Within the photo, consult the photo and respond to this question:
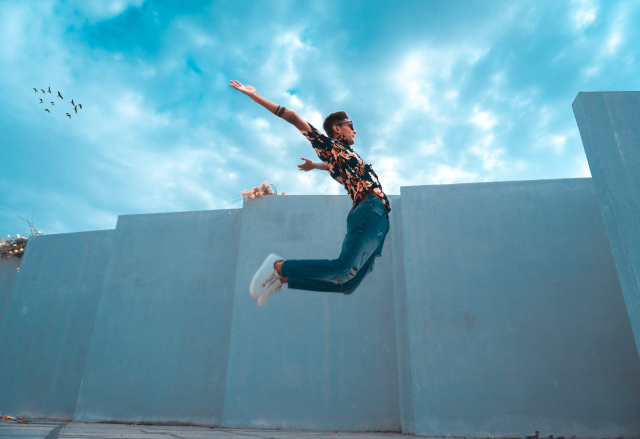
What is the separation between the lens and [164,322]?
6207mm

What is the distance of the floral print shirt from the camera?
6.38 ft

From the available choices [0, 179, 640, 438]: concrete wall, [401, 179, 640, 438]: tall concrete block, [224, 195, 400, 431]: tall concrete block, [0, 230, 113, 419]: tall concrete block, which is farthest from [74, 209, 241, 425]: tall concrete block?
[401, 179, 640, 438]: tall concrete block

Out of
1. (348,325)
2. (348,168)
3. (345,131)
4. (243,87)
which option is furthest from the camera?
(348,325)

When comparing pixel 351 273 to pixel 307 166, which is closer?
pixel 351 273

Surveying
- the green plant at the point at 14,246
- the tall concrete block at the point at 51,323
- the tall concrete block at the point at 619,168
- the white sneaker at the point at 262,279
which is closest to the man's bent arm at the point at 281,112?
the white sneaker at the point at 262,279

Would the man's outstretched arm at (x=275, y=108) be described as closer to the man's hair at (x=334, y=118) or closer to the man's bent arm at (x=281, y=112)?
the man's bent arm at (x=281, y=112)

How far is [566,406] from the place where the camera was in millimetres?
3881

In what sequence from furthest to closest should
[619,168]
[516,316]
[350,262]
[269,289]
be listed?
[516,316]
[619,168]
[269,289]
[350,262]

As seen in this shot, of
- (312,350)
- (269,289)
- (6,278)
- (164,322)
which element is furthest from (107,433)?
(6,278)

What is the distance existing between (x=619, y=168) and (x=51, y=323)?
9772mm

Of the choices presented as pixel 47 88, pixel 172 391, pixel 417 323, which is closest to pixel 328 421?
pixel 417 323

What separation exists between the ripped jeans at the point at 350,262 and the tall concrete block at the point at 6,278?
33.5ft

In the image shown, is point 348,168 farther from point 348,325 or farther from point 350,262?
point 348,325

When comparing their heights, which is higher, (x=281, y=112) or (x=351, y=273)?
(x=281, y=112)
